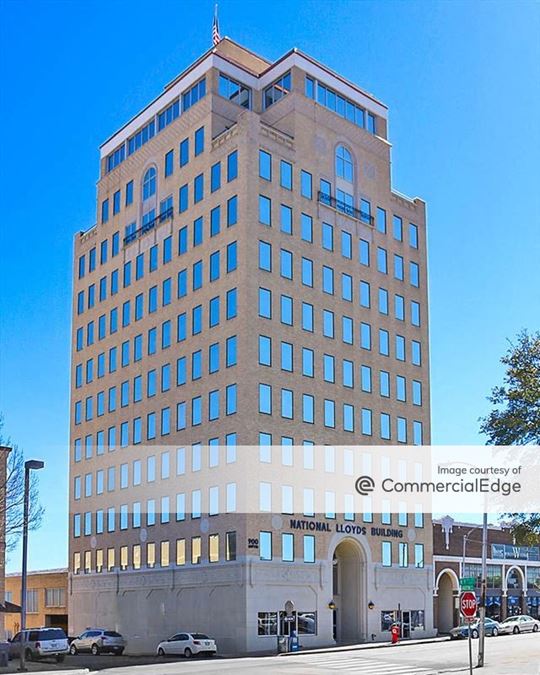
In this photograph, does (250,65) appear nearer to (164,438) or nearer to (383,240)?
(383,240)

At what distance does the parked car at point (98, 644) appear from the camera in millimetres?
58344

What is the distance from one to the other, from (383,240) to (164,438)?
76.6 ft

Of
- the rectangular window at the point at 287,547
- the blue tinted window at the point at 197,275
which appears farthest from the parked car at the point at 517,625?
the blue tinted window at the point at 197,275

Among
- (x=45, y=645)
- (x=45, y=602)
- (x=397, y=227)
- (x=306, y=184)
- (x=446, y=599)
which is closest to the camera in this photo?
(x=45, y=645)

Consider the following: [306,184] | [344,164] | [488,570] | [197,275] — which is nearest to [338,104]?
[344,164]

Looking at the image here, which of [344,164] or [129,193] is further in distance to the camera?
[129,193]

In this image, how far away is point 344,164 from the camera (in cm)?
7388

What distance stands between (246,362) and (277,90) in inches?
942

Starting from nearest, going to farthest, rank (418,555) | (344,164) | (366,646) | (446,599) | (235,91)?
(366,646), (418,555), (235,91), (344,164), (446,599)

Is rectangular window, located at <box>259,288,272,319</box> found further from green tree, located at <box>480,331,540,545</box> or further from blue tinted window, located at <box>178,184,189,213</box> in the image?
green tree, located at <box>480,331,540,545</box>

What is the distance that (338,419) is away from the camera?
2665 inches

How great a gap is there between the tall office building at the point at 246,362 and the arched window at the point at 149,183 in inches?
8.4

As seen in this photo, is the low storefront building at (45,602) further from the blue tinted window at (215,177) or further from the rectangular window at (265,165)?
the rectangular window at (265,165)

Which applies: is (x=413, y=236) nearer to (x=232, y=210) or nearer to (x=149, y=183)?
(x=232, y=210)
